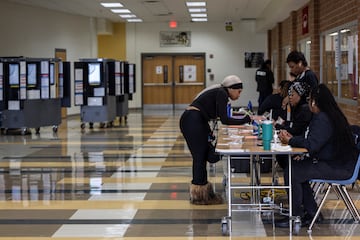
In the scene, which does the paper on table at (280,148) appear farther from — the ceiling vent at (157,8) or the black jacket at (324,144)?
the ceiling vent at (157,8)

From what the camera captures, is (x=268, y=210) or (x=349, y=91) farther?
(x=349, y=91)

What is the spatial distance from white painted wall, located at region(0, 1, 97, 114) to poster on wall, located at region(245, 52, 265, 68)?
637cm

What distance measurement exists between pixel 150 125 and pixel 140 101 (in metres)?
8.93

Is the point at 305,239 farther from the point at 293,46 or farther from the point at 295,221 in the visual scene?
the point at 293,46

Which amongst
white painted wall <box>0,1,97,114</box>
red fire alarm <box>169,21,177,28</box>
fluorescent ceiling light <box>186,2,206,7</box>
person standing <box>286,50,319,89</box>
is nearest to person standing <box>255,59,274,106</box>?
fluorescent ceiling light <box>186,2,206,7</box>

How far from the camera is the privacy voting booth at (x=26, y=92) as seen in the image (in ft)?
48.6

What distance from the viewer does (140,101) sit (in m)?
27.0

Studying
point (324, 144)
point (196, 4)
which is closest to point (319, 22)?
point (196, 4)

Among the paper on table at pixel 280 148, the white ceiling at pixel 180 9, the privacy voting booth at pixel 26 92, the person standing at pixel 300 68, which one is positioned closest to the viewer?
the paper on table at pixel 280 148

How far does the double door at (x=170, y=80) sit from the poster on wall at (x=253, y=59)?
1946 mm

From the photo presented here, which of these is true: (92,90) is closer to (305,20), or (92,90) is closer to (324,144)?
(305,20)

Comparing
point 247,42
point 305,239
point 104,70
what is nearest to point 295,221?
point 305,239

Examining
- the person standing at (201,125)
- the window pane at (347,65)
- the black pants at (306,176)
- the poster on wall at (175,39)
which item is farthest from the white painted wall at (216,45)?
the black pants at (306,176)

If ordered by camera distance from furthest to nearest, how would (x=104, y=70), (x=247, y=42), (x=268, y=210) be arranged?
1. (x=247, y=42)
2. (x=104, y=70)
3. (x=268, y=210)
